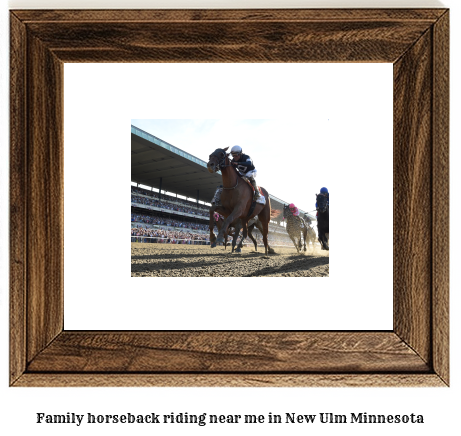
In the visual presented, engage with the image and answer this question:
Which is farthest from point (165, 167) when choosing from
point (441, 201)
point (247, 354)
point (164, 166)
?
point (441, 201)

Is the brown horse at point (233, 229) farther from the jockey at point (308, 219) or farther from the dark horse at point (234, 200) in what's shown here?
the jockey at point (308, 219)

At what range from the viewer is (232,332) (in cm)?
139

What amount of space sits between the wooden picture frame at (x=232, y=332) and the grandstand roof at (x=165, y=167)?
0.95 feet

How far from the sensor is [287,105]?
147 centimetres

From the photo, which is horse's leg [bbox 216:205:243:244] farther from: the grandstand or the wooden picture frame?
the wooden picture frame

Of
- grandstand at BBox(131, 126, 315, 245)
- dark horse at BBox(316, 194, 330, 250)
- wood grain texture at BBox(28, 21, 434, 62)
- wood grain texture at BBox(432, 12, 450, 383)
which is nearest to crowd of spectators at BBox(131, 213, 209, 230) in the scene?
grandstand at BBox(131, 126, 315, 245)

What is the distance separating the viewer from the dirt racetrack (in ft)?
4.75

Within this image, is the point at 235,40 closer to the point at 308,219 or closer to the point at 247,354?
the point at 308,219

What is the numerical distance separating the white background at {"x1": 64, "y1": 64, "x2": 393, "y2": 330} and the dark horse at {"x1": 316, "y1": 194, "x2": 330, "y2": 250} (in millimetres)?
28

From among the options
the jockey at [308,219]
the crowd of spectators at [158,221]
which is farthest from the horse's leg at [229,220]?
the jockey at [308,219]
